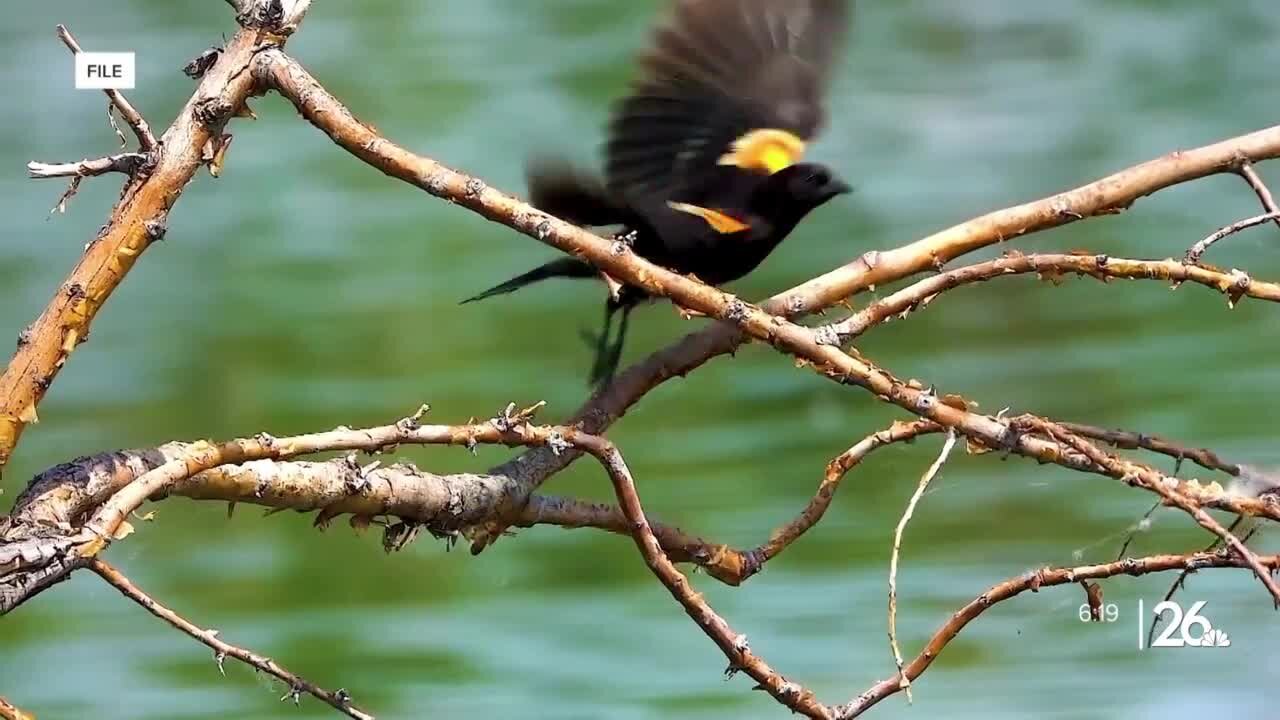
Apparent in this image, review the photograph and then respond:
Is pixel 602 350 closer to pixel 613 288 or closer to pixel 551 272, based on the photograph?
pixel 551 272

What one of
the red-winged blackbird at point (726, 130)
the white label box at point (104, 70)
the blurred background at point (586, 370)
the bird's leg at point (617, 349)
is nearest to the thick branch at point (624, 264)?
the white label box at point (104, 70)

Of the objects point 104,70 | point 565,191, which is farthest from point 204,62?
point 565,191

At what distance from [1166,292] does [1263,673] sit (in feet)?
5.60

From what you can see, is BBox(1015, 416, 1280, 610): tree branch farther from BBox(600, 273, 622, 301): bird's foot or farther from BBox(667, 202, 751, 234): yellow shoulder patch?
BBox(667, 202, 751, 234): yellow shoulder patch

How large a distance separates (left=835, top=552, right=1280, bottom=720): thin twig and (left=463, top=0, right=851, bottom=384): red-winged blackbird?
0.66m

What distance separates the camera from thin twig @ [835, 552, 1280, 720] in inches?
62.6

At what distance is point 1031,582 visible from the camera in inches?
63.7

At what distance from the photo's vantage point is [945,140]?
19.5 ft

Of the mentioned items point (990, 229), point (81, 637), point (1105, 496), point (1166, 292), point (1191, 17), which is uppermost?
point (1191, 17)

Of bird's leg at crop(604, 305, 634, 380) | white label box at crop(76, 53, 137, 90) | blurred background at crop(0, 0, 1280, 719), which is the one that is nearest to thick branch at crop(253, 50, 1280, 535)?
white label box at crop(76, 53, 137, 90)

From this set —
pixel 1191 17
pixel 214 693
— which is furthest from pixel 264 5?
pixel 1191 17

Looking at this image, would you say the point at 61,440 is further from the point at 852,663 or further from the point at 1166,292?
the point at 1166,292

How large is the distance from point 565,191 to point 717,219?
0.61 metres

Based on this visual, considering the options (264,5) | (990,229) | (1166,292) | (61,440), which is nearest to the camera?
(264,5)
